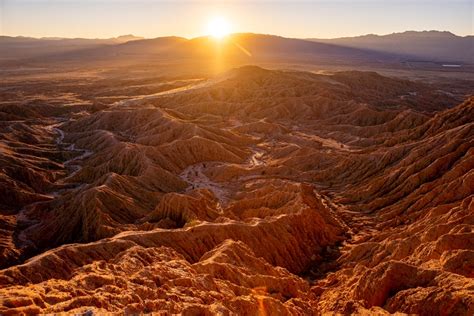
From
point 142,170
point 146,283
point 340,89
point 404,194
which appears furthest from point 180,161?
point 340,89

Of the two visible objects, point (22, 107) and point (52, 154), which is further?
point (22, 107)

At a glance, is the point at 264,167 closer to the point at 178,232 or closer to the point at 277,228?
the point at 277,228

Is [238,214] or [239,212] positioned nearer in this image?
[238,214]

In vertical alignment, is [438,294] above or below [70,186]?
above
